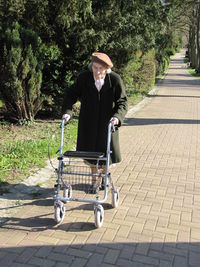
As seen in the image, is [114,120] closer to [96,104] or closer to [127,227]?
[96,104]

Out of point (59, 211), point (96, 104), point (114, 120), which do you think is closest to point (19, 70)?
point (96, 104)

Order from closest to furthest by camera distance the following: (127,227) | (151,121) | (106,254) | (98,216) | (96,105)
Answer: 1. (106,254)
2. (98,216)
3. (127,227)
4. (96,105)
5. (151,121)

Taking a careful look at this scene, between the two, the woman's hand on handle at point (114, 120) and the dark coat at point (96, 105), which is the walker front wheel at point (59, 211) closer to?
the dark coat at point (96, 105)

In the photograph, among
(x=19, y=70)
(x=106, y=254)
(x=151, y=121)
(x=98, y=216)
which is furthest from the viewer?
(x=151, y=121)

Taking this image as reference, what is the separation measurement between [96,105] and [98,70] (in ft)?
1.47

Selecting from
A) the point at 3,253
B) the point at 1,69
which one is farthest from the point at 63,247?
the point at 1,69

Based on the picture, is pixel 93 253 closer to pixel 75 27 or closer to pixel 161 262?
pixel 161 262

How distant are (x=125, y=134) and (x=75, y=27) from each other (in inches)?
126

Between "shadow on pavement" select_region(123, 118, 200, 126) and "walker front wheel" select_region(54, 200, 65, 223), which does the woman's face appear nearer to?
"walker front wheel" select_region(54, 200, 65, 223)

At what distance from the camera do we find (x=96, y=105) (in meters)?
4.26

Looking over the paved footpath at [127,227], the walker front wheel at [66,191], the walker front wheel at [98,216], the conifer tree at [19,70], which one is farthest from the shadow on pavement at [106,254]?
the conifer tree at [19,70]

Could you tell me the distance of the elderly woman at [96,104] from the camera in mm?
4191

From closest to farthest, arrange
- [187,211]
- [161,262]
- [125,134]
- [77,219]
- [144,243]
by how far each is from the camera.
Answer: [161,262] → [144,243] → [77,219] → [187,211] → [125,134]

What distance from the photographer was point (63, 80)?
33.7ft
